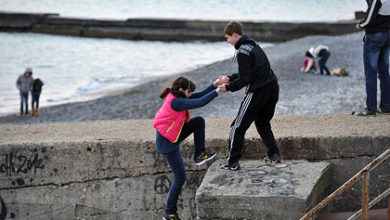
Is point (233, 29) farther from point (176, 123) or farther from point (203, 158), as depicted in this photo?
point (203, 158)

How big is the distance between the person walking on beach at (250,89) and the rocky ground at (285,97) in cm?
701

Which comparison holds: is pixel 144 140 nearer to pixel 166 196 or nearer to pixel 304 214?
pixel 166 196

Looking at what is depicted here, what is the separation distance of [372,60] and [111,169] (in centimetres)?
310

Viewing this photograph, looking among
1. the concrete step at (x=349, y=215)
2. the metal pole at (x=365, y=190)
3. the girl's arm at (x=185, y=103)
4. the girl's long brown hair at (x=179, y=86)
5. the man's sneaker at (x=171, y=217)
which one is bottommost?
the man's sneaker at (x=171, y=217)

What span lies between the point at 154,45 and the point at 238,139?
108 ft

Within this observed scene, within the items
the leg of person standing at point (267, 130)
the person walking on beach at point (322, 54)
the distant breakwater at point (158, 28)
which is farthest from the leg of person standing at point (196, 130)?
the distant breakwater at point (158, 28)

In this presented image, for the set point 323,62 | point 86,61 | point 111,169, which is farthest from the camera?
point 86,61

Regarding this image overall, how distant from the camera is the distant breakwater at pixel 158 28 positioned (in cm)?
3228

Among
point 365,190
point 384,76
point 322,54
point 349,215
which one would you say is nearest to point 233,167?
point 349,215

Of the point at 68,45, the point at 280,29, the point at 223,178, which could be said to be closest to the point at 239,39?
the point at 223,178

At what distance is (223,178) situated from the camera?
15.9 ft

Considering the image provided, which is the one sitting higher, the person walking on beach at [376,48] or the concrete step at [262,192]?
the person walking on beach at [376,48]

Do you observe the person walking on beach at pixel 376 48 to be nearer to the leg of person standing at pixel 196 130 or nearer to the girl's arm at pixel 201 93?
the girl's arm at pixel 201 93

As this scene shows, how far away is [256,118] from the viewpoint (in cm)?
505
